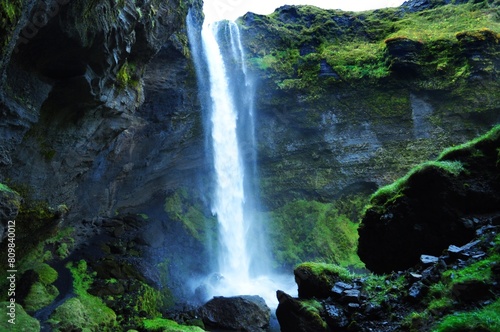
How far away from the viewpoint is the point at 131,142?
19359 mm

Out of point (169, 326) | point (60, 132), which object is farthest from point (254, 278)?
point (60, 132)

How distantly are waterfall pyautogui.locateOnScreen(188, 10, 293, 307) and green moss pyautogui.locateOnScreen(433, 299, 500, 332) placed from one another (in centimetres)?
1831

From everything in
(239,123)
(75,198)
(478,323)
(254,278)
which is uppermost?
(239,123)

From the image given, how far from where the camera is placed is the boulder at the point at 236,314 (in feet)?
47.0

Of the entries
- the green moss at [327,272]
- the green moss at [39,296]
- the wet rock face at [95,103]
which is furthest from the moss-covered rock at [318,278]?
the green moss at [39,296]

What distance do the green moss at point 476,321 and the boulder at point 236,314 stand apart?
1076cm

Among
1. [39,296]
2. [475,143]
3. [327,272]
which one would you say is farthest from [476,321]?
[39,296]

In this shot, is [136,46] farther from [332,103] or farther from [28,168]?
[332,103]

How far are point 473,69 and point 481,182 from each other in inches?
724

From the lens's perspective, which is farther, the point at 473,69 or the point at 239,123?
the point at 239,123

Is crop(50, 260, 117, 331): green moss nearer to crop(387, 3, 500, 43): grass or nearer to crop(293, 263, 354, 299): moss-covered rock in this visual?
crop(293, 263, 354, 299): moss-covered rock

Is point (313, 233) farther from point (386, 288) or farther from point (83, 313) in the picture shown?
point (386, 288)

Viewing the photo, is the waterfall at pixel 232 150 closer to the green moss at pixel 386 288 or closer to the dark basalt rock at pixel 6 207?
the green moss at pixel 386 288

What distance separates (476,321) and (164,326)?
383 inches
